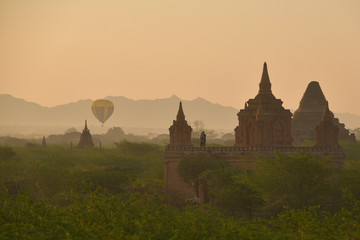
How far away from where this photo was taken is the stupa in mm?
85062

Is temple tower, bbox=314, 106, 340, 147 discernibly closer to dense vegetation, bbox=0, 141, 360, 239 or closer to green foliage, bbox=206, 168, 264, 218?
dense vegetation, bbox=0, 141, 360, 239

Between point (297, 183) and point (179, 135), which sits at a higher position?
point (179, 135)

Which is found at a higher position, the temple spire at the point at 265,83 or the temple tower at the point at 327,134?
the temple spire at the point at 265,83

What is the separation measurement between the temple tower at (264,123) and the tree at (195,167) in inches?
247

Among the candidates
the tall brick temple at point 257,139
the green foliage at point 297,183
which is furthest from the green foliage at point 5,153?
the green foliage at point 297,183

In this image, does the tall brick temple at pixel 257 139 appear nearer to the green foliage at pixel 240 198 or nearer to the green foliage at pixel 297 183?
the green foliage at pixel 240 198

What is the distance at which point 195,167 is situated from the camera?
178ft

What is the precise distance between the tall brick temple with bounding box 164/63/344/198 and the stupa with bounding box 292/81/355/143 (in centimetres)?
2362

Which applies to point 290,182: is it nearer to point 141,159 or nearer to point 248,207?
point 248,207

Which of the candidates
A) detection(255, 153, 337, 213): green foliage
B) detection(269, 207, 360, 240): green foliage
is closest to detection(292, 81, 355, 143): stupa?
detection(255, 153, 337, 213): green foliage

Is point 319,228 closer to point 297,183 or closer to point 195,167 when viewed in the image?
point 297,183

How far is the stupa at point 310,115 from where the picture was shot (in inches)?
3349

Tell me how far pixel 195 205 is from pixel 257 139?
19453 mm

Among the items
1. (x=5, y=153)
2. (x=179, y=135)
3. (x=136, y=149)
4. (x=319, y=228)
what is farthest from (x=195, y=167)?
(x=136, y=149)
